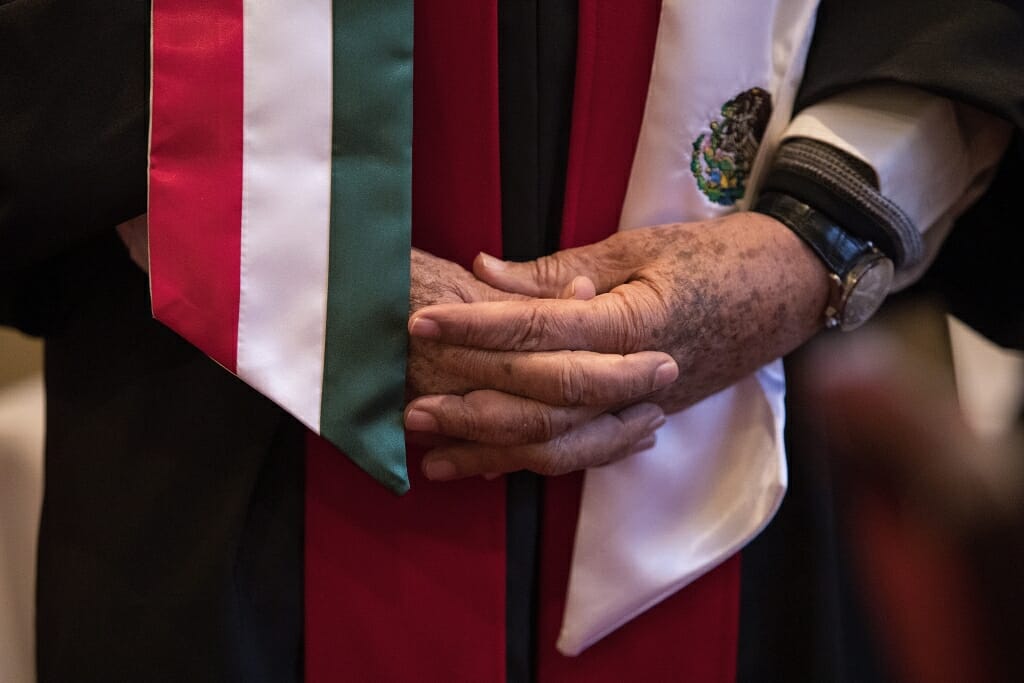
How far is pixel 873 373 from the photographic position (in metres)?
1.30

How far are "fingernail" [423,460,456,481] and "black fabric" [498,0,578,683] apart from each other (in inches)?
3.3

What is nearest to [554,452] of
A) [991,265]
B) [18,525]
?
[991,265]

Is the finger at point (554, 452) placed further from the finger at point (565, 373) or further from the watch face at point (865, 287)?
the watch face at point (865, 287)

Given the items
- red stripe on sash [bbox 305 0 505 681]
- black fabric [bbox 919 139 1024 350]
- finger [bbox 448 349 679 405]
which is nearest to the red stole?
red stripe on sash [bbox 305 0 505 681]

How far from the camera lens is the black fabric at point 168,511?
655mm

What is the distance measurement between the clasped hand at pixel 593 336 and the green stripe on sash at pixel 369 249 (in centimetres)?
2

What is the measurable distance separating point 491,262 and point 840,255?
0.27 metres

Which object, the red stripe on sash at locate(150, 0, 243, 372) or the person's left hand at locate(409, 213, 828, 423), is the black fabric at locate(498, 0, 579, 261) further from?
the red stripe on sash at locate(150, 0, 243, 372)

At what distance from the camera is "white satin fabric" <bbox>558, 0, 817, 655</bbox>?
64cm

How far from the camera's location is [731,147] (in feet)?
2.25

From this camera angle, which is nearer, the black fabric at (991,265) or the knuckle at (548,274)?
the knuckle at (548,274)

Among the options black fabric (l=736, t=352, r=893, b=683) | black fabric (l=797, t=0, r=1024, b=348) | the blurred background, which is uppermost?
black fabric (l=797, t=0, r=1024, b=348)

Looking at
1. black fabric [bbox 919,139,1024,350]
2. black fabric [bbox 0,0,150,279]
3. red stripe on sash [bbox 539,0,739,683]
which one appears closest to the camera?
black fabric [bbox 0,0,150,279]

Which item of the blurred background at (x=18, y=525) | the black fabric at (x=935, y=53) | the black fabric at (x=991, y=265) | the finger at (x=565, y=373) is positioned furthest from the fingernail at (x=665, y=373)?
the blurred background at (x=18, y=525)
